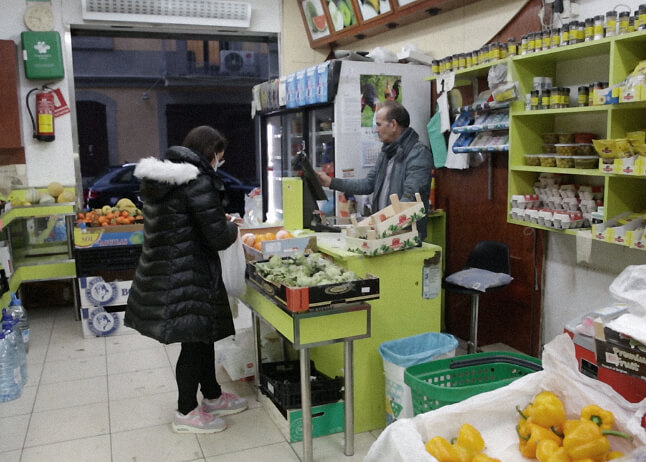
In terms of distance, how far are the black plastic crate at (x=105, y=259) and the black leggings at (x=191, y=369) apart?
78.3 inches

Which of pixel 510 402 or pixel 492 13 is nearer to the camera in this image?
pixel 510 402

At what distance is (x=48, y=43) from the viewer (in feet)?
18.7

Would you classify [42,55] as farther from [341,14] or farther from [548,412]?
[548,412]

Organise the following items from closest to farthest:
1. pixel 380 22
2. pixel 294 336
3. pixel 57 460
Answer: pixel 294 336 → pixel 57 460 → pixel 380 22

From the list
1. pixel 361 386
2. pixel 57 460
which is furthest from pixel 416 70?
pixel 57 460

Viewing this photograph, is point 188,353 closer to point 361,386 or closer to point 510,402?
point 361,386

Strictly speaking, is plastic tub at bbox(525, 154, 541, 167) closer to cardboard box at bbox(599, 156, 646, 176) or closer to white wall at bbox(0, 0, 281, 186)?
cardboard box at bbox(599, 156, 646, 176)

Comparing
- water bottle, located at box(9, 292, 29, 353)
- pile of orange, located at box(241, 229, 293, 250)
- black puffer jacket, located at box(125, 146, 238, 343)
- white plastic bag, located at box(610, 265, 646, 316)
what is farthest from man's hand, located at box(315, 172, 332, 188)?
white plastic bag, located at box(610, 265, 646, 316)

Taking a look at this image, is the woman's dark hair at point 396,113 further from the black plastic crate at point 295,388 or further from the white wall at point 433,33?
the black plastic crate at point 295,388

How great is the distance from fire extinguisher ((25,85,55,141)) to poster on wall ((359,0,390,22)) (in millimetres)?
3036

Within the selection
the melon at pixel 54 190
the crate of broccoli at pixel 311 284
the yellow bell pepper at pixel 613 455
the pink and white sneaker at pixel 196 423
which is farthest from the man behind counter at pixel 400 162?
the melon at pixel 54 190

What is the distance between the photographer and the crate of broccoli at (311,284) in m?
2.73

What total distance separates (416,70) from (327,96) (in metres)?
0.80

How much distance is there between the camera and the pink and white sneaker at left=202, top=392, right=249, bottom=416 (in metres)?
3.58
